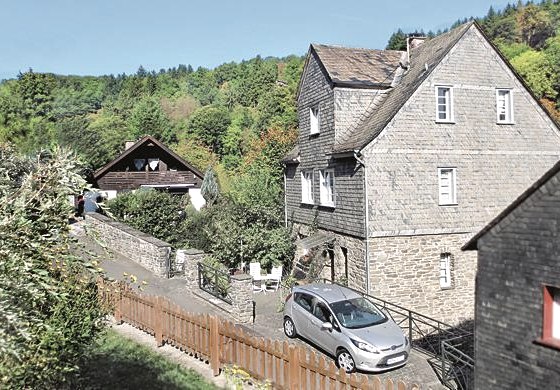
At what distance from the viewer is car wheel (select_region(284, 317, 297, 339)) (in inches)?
609

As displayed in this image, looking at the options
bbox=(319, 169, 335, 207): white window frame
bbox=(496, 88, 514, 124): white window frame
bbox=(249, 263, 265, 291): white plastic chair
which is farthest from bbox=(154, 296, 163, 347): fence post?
bbox=(496, 88, 514, 124): white window frame

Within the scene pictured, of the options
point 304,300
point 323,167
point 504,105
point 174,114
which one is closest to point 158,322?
point 304,300

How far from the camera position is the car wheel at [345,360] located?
12.7 metres

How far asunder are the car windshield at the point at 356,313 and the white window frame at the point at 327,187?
27.4 ft

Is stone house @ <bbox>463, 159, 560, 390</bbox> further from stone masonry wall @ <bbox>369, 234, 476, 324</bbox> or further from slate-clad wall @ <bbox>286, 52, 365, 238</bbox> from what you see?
slate-clad wall @ <bbox>286, 52, 365, 238</bbox>

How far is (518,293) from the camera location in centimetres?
973

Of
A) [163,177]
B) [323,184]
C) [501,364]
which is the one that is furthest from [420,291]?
[163,177]

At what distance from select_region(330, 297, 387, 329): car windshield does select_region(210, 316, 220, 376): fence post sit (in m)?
3.63

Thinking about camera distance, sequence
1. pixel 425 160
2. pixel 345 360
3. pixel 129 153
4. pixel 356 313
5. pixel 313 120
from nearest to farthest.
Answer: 1. pixel 345 360
2. pixel 356 313
3. pixel 425 160
4. pixel 313 120
5. pixel 129 153

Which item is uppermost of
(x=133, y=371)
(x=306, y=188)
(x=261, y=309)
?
(x=306, y=188)

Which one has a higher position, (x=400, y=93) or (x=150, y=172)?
(x=400, y=93)

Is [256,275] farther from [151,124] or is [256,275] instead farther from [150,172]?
[151,124]

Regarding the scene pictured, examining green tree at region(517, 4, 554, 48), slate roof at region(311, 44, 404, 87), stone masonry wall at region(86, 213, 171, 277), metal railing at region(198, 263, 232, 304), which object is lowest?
metal railing at region(198, 263, 232, 304)

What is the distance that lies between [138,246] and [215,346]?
13.0 metres
